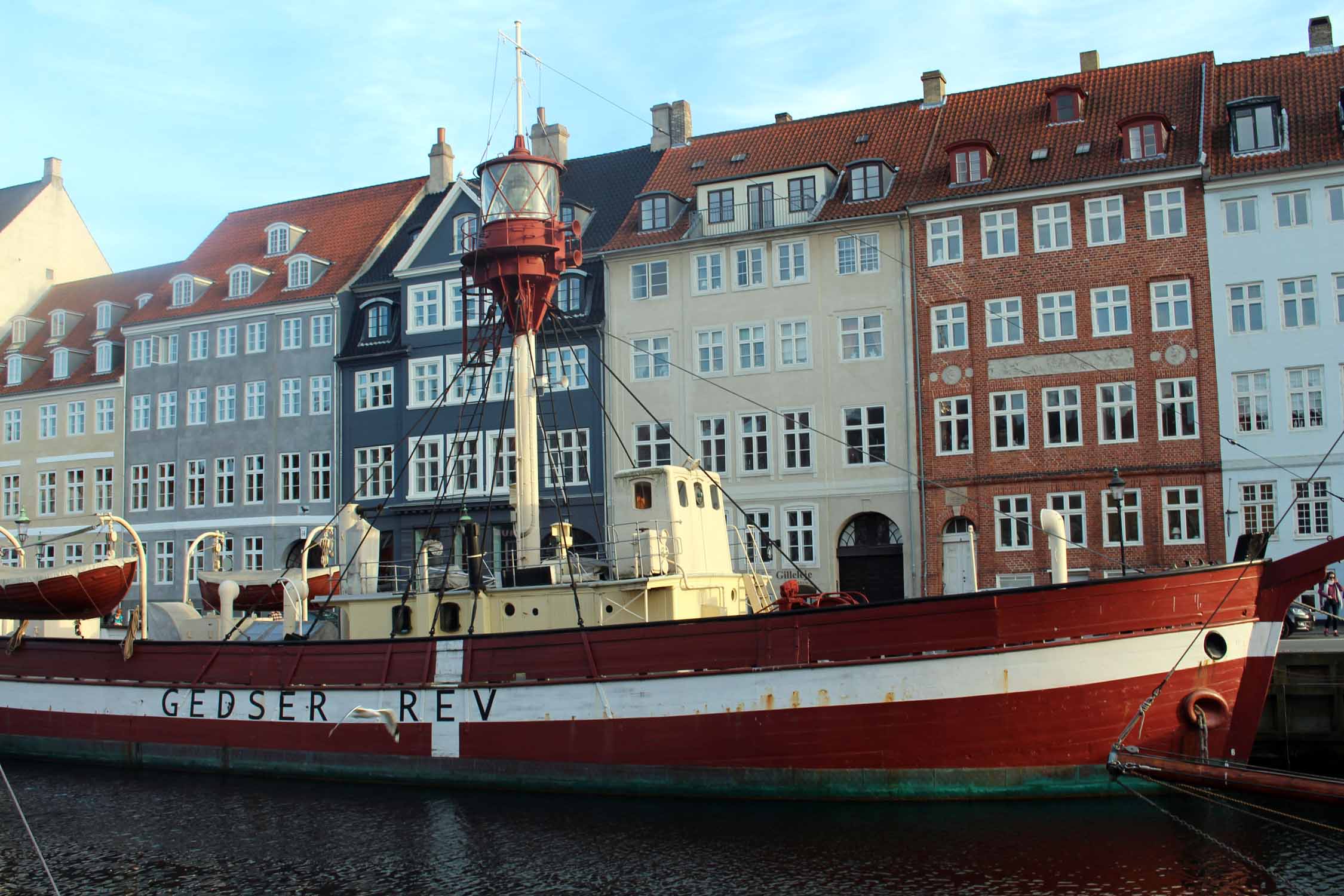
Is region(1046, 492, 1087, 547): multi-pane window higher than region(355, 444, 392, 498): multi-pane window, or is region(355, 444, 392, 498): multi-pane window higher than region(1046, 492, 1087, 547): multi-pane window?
region(355, 444, 392, 498): multi-pane window

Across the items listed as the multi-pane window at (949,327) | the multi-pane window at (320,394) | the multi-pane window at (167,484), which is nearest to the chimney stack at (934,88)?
the multi-pane window at (949,327)

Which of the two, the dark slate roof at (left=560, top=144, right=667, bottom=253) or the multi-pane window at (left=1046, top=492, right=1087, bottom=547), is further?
the dark slate roof at (left=560, top=144, right=667, bottom=253)

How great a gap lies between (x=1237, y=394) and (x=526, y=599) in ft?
66.3

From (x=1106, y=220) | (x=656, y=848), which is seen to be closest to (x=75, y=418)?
(x=1106, y=220)

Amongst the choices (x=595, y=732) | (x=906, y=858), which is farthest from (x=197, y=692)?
(x=906, y=858)

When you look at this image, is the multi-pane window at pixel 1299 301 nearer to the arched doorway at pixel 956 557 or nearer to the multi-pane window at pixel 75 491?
the arched doorway at pixel 956 557

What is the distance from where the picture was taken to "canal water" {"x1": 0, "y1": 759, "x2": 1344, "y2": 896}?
14.7m

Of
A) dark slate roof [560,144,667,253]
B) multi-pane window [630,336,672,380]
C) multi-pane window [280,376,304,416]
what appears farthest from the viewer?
multi-pane window [280,376,304,416]

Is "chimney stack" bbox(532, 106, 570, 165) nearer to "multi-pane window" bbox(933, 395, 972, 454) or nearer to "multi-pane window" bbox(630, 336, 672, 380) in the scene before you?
"multi-pane window" bbox(630, 336, 672, 380)

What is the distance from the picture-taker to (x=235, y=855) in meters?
17.0

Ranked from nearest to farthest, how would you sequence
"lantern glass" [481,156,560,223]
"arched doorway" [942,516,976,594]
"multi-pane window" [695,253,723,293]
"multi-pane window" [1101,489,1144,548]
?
"lantern glass" [481,156,560,223], "arched doorway" [942,516,976,594], "multi-pane window" [1101,489,1144,548], "multi-pane window" [695,253,723,293]

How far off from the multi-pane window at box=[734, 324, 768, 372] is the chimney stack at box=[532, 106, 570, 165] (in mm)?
10976

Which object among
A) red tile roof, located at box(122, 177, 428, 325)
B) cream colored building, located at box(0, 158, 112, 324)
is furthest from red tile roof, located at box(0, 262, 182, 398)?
red tile roof, located at box(122, 177, 428, 325)

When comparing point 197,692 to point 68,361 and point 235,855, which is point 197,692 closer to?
point 235,855
